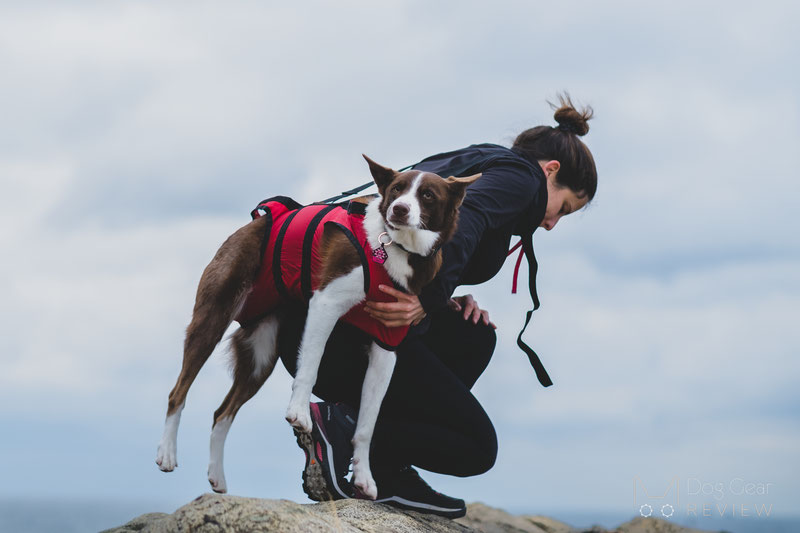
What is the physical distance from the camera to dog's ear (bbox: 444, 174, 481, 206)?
3.39 metres

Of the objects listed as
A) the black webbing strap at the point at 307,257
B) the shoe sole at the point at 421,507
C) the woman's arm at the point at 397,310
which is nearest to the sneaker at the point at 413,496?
the shoe sole at the point at 421,507

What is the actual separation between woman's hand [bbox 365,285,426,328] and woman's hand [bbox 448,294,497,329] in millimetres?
823

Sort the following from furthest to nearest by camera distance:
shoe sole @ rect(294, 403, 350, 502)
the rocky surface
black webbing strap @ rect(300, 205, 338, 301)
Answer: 1. shoe sole @ rect(294, 403, 350, 502)
2. black webbing strap @ rect(300, 205, 338, 301)
3. the rocky surface

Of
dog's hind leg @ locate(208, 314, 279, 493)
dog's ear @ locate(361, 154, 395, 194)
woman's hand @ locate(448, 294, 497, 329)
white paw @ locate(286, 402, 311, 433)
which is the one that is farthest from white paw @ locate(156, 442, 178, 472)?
woman's hand @ locate(448, 294, 497, 329)

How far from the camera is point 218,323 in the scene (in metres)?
3.63

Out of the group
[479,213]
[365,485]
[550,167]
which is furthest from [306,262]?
[550,167]

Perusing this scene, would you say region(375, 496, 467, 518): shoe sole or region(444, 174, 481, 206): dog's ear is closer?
region(444, 174, 481, 206): dog's ear

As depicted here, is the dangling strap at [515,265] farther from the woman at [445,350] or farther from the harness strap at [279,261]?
the harness strap at [279,261]

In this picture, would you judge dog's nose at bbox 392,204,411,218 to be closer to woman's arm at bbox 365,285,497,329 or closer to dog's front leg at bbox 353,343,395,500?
woman's arm at bbox 365,285,497,329

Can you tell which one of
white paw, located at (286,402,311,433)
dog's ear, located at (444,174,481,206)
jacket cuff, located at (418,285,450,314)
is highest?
dog's ear, located at (444,174,481,206)

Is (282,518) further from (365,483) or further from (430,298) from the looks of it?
(430,298)

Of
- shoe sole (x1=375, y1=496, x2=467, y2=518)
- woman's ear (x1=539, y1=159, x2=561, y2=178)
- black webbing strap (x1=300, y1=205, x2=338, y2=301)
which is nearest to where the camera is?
black webbing strap (x1=300, y1=205, x2=338, y2=301)

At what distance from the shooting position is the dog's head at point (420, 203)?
3.29m

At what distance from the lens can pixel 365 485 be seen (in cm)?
362
